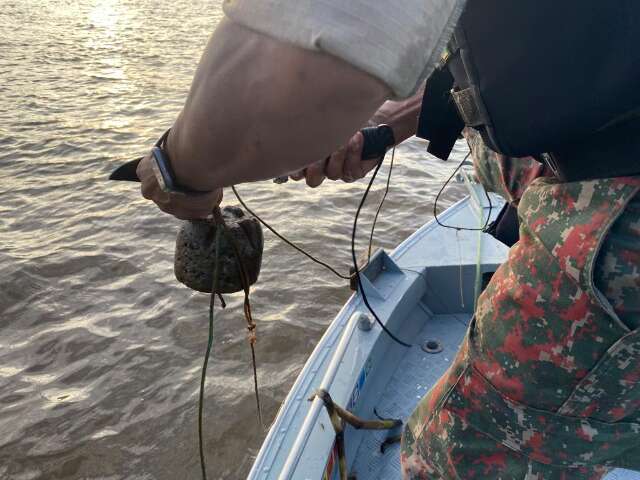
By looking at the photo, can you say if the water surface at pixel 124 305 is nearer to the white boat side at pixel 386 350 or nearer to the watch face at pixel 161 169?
the white boat side at pixel 386 350

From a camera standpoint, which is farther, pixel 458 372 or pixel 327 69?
pixel 458 372

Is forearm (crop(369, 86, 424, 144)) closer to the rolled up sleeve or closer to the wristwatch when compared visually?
the wristwatch

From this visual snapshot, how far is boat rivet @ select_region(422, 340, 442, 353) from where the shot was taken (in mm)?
3508

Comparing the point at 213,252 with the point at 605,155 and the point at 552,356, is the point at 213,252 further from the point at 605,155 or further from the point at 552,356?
the point at 605,155

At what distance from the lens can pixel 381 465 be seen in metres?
2.75

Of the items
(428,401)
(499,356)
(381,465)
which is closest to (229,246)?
(428,401)

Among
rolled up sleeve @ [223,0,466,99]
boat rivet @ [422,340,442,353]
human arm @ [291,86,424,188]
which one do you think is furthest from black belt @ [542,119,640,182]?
boat rivet @ [422,340,442,353]

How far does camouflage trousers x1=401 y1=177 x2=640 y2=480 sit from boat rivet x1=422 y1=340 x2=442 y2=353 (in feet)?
6.14

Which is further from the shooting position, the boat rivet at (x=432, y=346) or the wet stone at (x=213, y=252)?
the boat rivet at (x=432, y=346)

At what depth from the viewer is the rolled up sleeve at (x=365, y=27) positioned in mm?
753

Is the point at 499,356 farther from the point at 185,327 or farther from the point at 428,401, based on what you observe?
the point at 185,327

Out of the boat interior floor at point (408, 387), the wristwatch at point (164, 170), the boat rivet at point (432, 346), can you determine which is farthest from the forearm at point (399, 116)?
the boat rivet at point (432, 346)

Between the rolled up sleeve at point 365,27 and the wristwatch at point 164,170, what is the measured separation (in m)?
0.33

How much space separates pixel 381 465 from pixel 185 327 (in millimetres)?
2595
